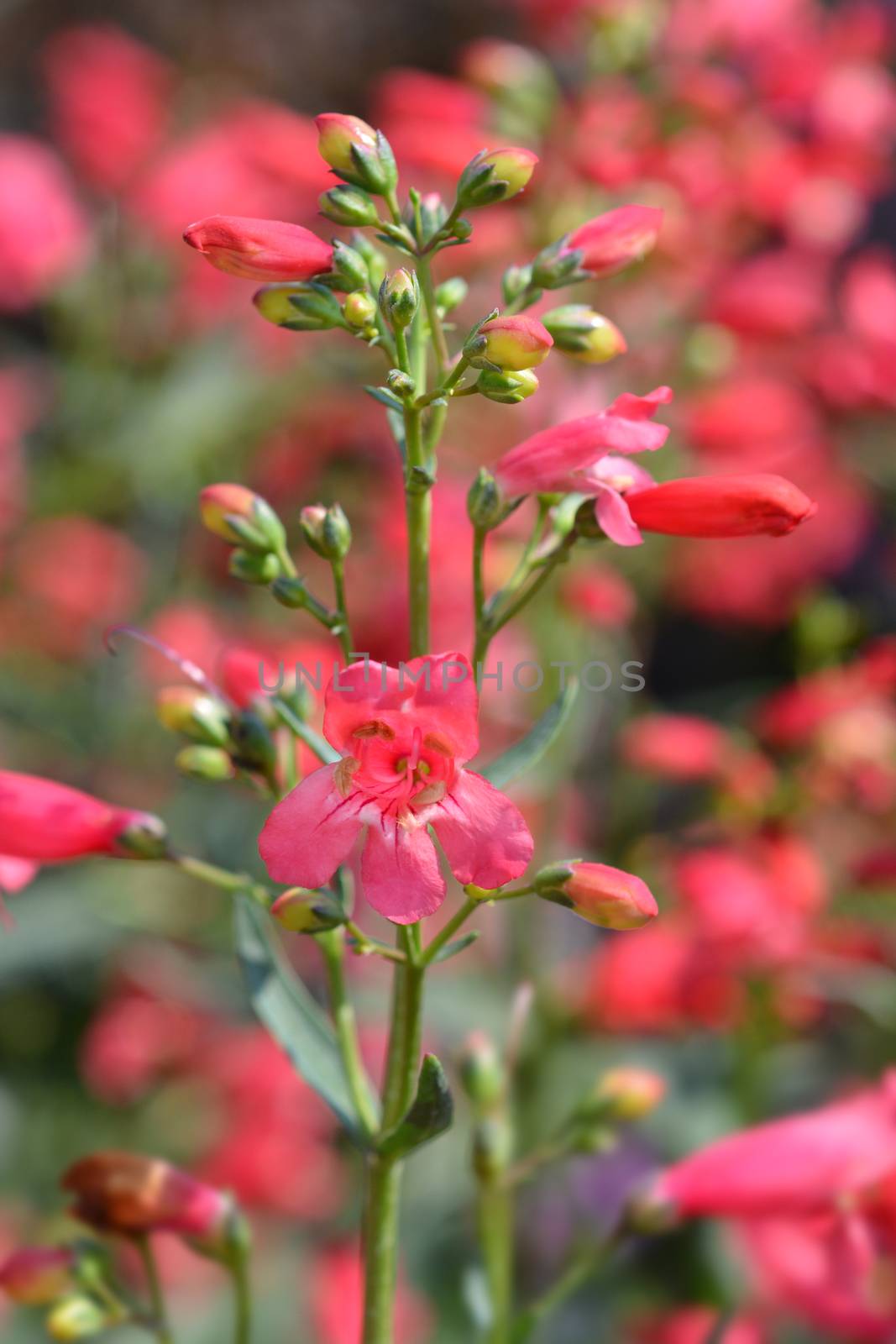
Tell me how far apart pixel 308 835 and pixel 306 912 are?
114 mm

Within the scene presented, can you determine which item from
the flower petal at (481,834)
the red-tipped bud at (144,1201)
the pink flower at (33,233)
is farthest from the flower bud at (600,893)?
the pink flower at (33,233)

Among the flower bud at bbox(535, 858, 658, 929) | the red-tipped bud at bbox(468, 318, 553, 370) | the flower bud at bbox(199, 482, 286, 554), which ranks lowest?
the flower bud at bbox(535, 858, 658, 929)

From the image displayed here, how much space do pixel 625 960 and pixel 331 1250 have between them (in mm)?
835

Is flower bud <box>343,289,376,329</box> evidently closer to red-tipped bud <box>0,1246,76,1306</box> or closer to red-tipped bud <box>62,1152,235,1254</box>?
red-tipped bud <box>62,1152,235,1254</box>

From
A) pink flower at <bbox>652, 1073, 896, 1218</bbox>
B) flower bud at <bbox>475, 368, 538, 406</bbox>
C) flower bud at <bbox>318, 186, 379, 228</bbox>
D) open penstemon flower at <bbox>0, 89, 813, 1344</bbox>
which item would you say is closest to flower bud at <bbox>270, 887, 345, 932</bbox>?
open penstemon flower at <bbox>0, 89, 813, 1344</bbox>

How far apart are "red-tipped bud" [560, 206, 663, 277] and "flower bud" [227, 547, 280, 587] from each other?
401 millimetres

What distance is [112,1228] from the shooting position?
133cm

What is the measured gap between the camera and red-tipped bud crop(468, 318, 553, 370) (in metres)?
0.98

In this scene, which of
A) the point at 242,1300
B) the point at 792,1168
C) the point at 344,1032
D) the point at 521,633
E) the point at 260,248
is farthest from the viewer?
the point at 521,633

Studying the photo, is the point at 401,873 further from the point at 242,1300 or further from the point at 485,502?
the point at 242,1300

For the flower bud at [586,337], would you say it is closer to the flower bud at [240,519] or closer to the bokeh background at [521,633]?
the flower bud at [240,519]

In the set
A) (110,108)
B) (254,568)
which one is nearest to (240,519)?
(254,568)

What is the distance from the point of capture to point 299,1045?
1.15m

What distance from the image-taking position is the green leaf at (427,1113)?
36.8 inches
